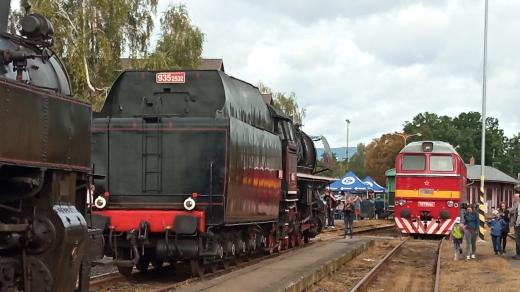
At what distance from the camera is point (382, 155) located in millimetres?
87250

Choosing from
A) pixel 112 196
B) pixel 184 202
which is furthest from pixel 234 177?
pixel 112 196

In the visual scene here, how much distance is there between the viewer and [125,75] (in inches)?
522

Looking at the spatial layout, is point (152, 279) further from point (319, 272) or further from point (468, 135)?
point (468, 135)

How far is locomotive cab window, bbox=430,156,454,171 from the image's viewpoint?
25328 millimetres

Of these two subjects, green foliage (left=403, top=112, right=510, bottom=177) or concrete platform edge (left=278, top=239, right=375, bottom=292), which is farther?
green foliage (left=403, top=112, right=510, bottom=177)

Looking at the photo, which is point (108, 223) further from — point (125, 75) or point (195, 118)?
point (125, 75)

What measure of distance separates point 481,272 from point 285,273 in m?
5.57

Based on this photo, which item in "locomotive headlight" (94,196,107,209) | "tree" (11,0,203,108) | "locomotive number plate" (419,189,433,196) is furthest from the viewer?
"tree" (11,0,203,108)

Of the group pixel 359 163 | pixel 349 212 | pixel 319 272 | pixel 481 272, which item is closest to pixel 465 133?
pixel 359 163

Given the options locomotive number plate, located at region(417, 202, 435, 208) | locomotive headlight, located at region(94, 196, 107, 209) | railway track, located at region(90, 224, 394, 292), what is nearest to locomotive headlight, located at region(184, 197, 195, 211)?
railway track, located at region(90, 224, 394, 292)

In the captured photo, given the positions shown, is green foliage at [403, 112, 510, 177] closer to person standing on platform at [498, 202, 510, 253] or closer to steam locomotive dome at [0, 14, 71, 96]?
person standing on platform at [498, 202, 510, 253]

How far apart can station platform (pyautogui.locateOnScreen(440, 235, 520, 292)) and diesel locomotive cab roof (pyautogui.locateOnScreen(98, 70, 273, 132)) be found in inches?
204

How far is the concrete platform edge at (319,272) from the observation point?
35.6ft

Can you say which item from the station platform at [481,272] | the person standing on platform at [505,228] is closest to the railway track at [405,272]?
the station platform at [481,272]
